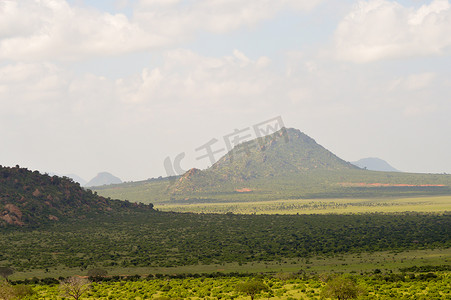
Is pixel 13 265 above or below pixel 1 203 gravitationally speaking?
below

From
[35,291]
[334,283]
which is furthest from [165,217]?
[334,283]

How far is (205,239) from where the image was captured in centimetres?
9344

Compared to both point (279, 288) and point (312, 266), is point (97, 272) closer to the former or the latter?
point (279, 288)

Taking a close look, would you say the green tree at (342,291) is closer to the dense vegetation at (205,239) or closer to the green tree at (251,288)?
the green tree at (251,288)

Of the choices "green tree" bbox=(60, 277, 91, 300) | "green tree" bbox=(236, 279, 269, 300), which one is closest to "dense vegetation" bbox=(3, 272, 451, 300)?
"green tree" bbox=(236, 279, 269, 300)

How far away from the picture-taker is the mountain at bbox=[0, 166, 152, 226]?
356ft

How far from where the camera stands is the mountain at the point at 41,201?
10856 centimetres

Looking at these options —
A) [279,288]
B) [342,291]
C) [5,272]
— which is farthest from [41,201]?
[342,291]

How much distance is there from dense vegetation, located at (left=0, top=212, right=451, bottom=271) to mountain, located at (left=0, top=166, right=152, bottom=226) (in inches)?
191

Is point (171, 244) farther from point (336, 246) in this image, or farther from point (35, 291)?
point (35, 291)

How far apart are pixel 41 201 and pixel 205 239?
4611cm

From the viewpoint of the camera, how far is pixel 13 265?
73.4m

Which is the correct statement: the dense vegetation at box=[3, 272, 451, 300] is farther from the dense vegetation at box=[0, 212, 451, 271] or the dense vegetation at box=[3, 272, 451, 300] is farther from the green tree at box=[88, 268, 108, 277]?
the dense vegetation at box=[0, 212, 451, 271]

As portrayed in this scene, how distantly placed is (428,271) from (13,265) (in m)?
53.5
